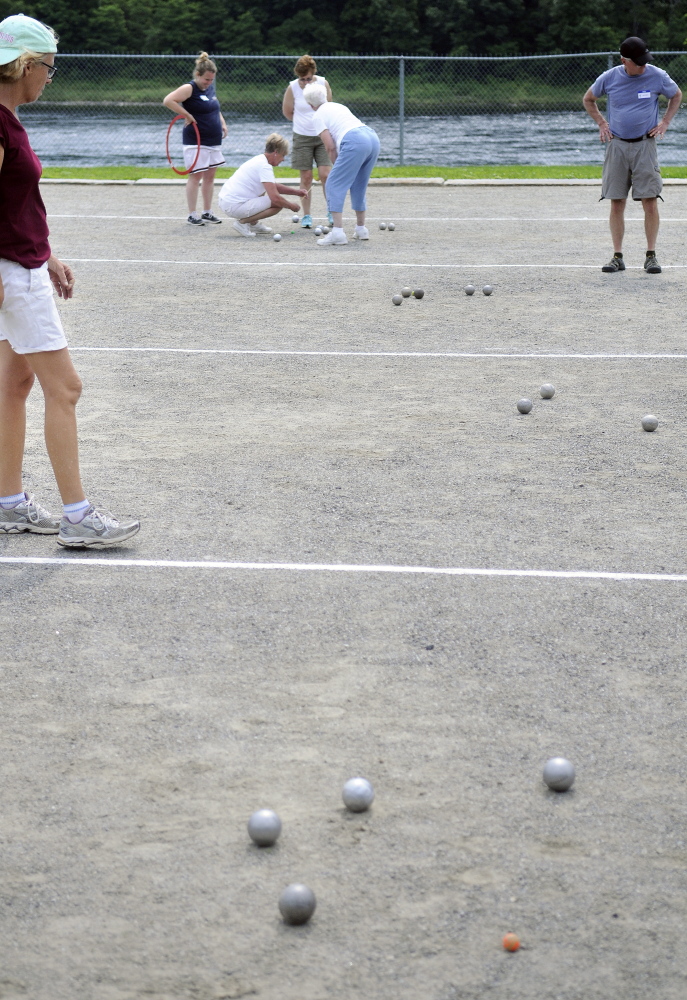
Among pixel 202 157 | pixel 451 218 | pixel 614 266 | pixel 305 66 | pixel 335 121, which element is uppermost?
pixel 305 66

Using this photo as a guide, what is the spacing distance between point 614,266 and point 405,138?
2271cm

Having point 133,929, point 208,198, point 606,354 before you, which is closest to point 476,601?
point 133,929

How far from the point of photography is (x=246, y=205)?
15.8m

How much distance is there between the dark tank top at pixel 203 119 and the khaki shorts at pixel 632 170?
19.2 feet

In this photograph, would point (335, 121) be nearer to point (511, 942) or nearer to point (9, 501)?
point (9, 501)

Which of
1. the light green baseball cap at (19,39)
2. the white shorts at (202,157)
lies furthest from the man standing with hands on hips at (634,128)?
the light green baseball cap at (19,39)

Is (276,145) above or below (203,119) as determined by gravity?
below

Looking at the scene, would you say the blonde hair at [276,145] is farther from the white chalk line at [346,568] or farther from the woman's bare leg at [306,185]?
the white chalk line at [346,568]

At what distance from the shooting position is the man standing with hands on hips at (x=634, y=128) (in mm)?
12602

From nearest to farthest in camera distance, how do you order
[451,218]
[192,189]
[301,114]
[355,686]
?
[355,686]
[301,114]
[192,189]
[451,218]

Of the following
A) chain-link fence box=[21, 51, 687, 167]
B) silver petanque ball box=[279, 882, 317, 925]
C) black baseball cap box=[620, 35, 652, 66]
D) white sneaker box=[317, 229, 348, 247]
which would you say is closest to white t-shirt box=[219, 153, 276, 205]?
white sneaker box=[317, 229, 348, 247]

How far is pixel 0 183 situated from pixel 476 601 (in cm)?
260

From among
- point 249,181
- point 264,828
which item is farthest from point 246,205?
point 264,828

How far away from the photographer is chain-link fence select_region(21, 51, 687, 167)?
32.2 meters
